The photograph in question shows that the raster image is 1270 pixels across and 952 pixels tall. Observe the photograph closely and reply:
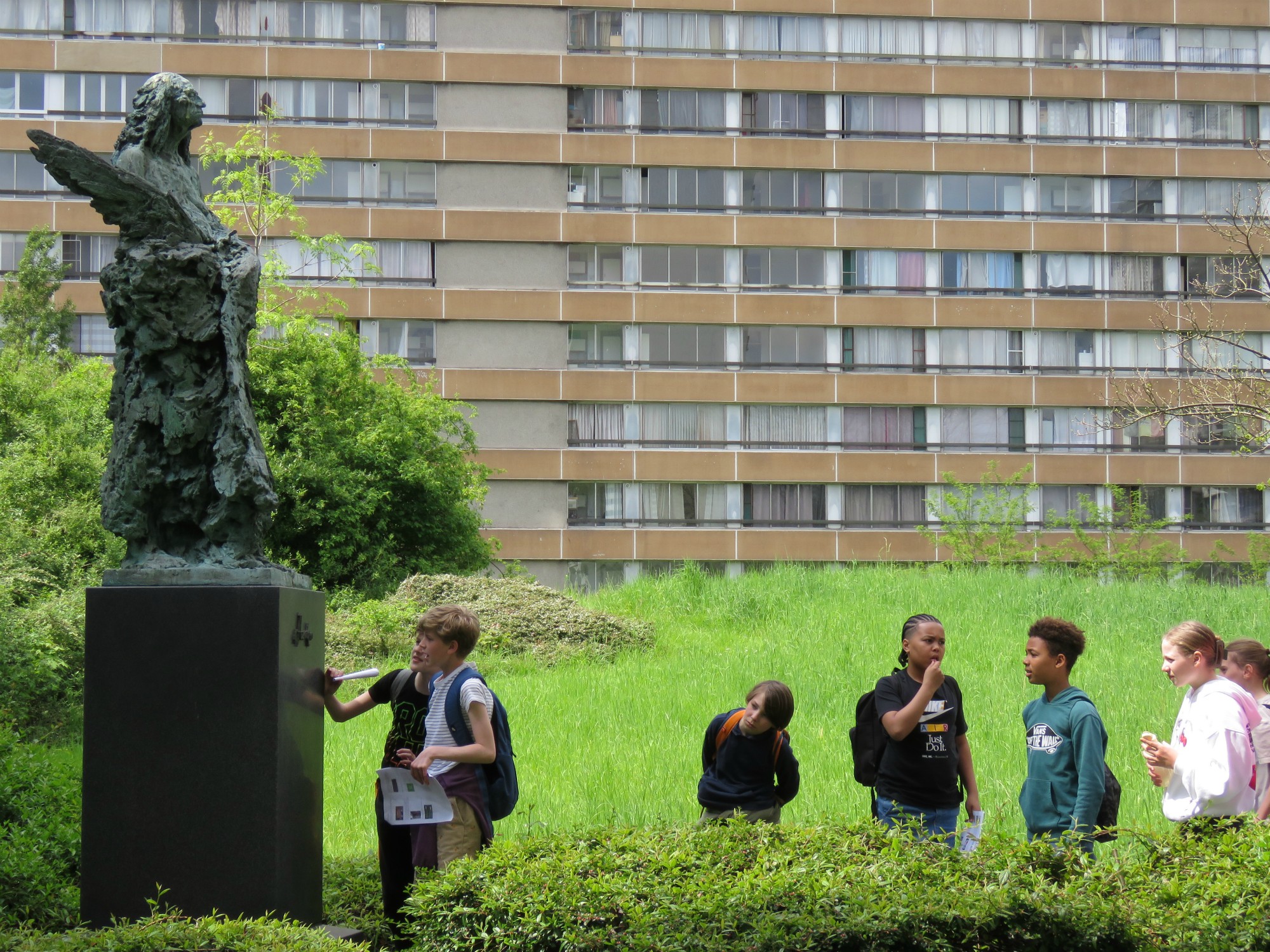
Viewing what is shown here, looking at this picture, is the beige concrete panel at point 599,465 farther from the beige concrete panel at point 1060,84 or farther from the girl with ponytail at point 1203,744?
the girl with ponytail at point 1203,744

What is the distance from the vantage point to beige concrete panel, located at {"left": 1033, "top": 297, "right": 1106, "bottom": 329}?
129 ft

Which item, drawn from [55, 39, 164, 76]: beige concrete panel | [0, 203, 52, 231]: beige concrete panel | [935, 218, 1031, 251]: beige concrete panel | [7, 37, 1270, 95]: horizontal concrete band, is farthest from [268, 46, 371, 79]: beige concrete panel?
[935, 218, 1031, 251]: beige concrete panel

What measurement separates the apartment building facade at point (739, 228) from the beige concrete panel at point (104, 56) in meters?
0.08

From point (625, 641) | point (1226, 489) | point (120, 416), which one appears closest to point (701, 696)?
point (625, 641)

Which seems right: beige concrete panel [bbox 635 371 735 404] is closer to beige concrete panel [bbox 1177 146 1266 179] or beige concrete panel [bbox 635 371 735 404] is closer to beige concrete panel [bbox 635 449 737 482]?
beige concrete panel [bbox 635 449 737 482]

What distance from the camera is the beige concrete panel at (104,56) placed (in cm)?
3762

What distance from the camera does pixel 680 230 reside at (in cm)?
3838

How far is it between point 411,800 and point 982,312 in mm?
35862

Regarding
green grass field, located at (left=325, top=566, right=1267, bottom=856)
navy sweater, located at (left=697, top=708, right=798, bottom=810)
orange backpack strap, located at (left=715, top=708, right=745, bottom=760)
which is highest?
orange backpack strap, located at (left=715, top=708, right=745, bottom=760)

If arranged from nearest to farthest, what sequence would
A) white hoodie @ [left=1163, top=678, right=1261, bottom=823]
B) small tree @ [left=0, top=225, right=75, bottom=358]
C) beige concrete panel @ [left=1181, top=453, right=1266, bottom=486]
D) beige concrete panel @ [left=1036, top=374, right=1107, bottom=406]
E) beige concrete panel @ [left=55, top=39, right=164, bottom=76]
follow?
white hoodie @ [left=1163, top=678, right=1261, bottom=823] → small tree @ [left=0, top=225, right=75, bottom=358] → beige concrete panel @ [left=55, top=39, right=164, bottom=76] → beige concrete panel @ [left=1036, top=374, right=1107, bottom=406] → beige concrete panel @ [left=1181, top=453, right=1266, bottom=486]

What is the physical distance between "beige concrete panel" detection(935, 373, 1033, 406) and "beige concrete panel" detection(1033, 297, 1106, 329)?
6.26 ft

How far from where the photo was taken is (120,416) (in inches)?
237

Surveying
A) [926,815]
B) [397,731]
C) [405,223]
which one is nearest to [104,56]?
[405,223]

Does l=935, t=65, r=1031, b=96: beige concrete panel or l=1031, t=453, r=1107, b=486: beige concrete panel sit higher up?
l=935, t=65, r=1031, b=96: beige concrete panel
